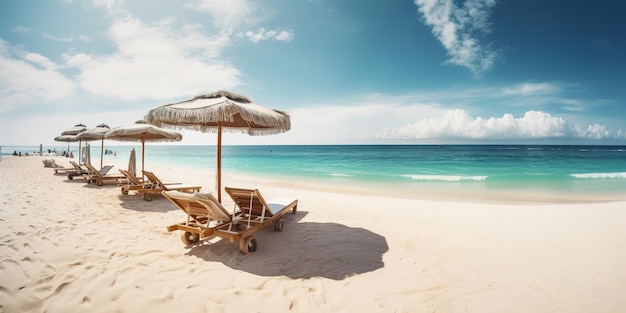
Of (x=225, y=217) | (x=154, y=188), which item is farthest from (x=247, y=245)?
(x=154, y=188)

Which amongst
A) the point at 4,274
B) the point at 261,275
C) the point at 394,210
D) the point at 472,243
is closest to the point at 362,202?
the point at 394,210

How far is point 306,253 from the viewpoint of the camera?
4.05 m

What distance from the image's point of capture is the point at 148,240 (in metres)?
4.33

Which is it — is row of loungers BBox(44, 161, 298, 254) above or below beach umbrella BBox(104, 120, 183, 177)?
below

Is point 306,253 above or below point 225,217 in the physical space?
below

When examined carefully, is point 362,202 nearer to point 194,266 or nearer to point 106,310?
point 194,266

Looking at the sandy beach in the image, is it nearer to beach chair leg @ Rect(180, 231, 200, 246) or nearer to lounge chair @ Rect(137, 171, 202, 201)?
beach chair leg @ Rect(180, 231, 200, 246)

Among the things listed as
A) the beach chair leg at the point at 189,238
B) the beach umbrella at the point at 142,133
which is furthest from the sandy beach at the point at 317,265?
the beach umbrella at the point at 142,133

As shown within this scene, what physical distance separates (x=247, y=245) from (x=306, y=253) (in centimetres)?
89

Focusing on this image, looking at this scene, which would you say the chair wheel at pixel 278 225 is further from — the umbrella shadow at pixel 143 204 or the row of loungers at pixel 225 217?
the umbrella shadow at pixel 143 204

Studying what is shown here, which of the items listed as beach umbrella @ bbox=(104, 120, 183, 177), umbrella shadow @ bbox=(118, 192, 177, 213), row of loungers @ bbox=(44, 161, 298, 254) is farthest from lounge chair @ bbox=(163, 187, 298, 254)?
beach umbrella @ bbox=(104, 120, 183, 177)

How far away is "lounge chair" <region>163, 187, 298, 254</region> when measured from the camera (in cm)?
387

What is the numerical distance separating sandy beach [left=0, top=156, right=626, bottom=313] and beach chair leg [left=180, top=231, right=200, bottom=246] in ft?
0.50

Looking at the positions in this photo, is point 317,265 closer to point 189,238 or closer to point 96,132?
point 189,238
